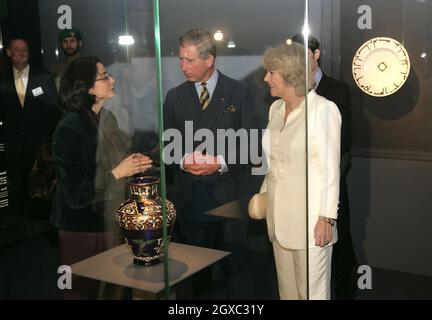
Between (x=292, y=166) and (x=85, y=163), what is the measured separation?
73cm

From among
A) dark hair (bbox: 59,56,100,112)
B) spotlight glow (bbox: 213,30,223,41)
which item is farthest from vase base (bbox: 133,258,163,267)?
spotlight glow (bbox: 213,30,223,41)

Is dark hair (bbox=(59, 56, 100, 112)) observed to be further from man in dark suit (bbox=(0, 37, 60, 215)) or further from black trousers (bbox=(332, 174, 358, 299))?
black trousers (bbox=(332, 174, 358, 299))

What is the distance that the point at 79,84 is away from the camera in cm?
192

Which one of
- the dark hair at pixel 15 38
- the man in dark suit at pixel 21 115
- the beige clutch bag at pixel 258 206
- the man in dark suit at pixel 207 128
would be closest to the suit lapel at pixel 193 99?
the man in dark suit at pixel 207 128

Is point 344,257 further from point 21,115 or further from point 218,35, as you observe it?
point 21,115

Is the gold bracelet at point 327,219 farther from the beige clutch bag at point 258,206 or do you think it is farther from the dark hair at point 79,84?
the dark hair at point 79,84

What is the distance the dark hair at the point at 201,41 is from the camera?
143 cm

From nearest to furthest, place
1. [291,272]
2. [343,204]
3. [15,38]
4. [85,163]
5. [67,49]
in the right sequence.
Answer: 1. [291,272]
2. [85,163]
3. [67,49]
4. [15,38]
5. [343,204]

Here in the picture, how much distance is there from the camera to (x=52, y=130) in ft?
6.60

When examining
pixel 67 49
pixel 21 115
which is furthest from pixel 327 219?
pixel 21 115

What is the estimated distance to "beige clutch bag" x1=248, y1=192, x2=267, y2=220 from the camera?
58.7 inches
